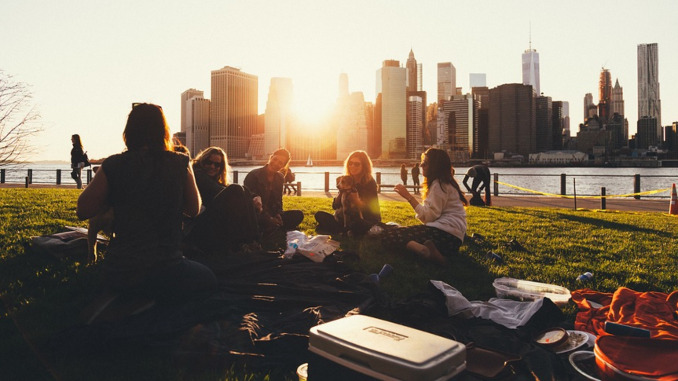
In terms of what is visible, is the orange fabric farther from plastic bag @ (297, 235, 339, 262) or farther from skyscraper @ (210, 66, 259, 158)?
skyscraper @ (210, 66, 259, 158)

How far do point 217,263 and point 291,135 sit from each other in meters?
173

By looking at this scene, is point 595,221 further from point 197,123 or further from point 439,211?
point 197,123

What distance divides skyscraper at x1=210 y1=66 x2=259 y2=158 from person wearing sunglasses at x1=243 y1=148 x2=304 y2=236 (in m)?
155

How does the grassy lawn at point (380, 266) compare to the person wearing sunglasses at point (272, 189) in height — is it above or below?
below

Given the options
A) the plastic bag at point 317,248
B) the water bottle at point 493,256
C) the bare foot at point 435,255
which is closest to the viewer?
the plastic bag at point 317,248

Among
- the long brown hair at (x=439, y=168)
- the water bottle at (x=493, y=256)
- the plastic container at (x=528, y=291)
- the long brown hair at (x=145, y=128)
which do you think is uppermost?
the long brown hair at (x=145, y=128)

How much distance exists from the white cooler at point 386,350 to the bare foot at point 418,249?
3.11m

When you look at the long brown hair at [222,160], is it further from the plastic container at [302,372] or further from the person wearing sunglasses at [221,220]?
the plastic container at [302,372]

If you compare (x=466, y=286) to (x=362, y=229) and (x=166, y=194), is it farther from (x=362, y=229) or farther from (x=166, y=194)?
(x=166, y=194)

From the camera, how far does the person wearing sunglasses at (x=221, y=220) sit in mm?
5043

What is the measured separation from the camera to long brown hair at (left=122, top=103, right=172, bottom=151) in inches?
123

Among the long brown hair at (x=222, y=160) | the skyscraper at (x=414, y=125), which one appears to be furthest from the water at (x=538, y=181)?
the skyscraper at (x=414, y=125)

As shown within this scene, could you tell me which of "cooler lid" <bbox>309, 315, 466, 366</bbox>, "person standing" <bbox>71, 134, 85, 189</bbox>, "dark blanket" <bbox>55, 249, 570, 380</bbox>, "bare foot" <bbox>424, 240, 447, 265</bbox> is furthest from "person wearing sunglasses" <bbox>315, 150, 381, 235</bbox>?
"person standing" <bbox>71, 134, 85, 189</bbox>

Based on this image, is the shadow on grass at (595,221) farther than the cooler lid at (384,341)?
Yes
